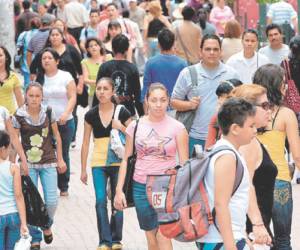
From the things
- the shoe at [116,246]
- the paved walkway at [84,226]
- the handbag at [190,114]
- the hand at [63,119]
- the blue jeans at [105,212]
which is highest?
the handbag at [190,114]

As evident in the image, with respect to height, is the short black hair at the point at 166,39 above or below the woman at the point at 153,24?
above

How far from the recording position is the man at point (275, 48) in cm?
1521

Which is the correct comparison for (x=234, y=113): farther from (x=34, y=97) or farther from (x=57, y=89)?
(x=57, y=89)

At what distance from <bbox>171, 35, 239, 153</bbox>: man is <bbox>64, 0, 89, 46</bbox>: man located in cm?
1729

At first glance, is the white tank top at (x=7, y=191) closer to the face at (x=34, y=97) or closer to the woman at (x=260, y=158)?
the face at (x=34, y=97)

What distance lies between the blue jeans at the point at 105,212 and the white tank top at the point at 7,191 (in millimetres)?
1394

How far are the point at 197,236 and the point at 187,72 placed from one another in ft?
14.3

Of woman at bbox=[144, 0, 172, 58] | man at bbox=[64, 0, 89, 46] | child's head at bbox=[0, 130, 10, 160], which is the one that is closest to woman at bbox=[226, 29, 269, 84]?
child's head at bbox=[0, 130, 10, 160]

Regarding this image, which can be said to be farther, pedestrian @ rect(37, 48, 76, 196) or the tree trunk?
the tree trunk

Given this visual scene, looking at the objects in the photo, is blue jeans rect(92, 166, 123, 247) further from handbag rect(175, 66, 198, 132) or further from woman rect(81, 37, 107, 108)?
woman rect(81, 37, 107, 108)

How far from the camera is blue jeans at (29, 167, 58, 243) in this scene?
→ 11172 mm

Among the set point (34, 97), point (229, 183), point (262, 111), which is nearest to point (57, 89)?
point (34, 97)

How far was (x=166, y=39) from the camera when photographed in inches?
508

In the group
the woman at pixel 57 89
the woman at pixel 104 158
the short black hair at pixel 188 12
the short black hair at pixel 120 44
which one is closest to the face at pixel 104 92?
the woman at pixel 104 158
